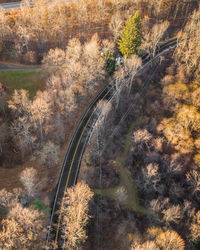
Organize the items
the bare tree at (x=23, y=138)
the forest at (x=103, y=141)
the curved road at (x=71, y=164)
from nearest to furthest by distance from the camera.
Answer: the forest at (x=103, y=141) → the curved road at (x=71, y=164) → the bare tree at (x=23, y=138)

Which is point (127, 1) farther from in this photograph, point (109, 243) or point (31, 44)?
point (109, 243)

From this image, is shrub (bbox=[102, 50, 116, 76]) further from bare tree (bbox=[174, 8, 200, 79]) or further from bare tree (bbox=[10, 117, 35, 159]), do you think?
bare tree (bbox=[10, 117, 35, 159])

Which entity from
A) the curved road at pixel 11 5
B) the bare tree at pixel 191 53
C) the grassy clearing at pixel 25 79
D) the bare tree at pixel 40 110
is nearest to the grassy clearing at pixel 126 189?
the bare tree at pixel 40 110

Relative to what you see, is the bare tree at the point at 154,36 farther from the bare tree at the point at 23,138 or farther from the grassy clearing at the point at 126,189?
the bare tree at the point at 23,138

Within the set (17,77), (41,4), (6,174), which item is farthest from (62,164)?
(41,4)

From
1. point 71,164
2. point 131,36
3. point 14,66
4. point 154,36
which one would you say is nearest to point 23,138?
point 71,164

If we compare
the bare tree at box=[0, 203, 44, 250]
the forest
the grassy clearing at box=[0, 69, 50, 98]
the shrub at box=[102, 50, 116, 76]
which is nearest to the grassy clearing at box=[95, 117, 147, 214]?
the forest

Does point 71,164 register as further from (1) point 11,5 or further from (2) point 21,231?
(1) point 11,5
